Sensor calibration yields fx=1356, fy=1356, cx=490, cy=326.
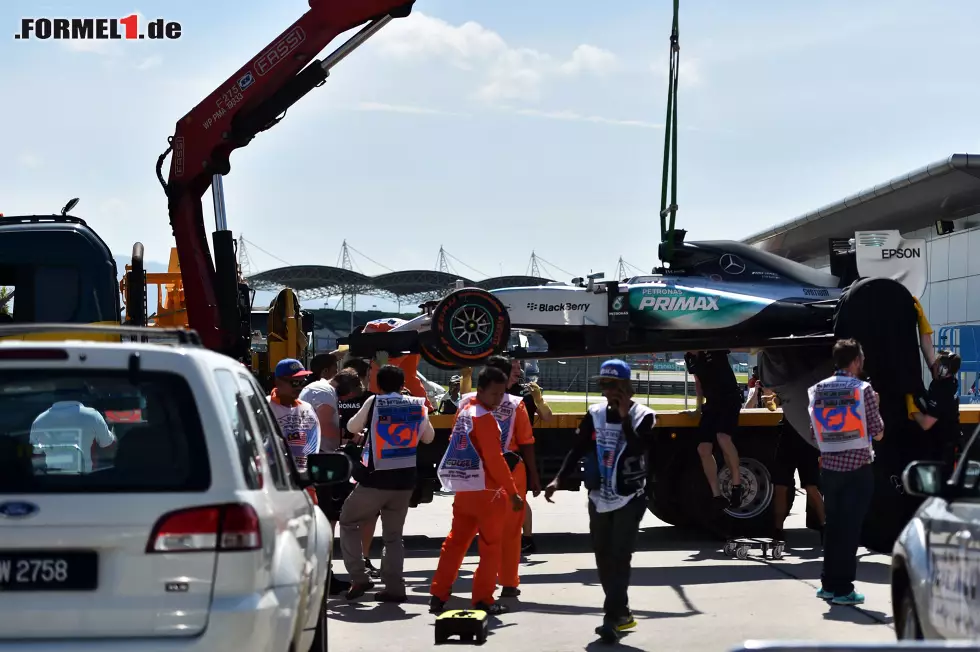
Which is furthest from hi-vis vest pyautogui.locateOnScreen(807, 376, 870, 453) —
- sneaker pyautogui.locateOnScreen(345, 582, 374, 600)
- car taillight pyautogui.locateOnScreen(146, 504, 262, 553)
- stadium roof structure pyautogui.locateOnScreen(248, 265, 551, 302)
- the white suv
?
stadium roof structure pyautogui.locateOnScreen(248, 265, 551, 302)

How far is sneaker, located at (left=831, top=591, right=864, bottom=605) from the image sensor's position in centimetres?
904

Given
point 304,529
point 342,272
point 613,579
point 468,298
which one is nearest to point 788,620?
point 613,579

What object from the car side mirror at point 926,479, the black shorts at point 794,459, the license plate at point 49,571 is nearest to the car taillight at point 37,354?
the license plate at point 49,571

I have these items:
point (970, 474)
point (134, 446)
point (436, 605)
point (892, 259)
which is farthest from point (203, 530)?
point (892, 259)

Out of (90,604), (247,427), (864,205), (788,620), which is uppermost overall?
(864,205)

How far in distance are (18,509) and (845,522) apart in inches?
241

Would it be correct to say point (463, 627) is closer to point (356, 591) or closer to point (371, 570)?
point (356, 591)

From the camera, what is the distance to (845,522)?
9.09 meters

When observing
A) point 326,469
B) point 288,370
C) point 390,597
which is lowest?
point 390,597

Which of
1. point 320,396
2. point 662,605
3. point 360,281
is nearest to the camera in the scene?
point 662,605

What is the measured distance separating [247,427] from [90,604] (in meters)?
A: 0.90

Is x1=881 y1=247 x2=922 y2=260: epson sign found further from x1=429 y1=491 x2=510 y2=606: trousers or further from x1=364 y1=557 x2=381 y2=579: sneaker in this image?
x1=429 y1=491 x2=510 y2=606: trousers

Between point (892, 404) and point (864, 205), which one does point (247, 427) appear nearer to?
point (892, 404)

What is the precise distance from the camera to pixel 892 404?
11.8 m
